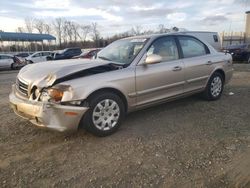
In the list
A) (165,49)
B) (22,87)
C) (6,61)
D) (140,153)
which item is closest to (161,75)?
(165,49)

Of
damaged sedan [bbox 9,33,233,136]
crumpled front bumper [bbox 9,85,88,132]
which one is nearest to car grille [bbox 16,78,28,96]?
damaged sedan [bbox 9,33,233,136]

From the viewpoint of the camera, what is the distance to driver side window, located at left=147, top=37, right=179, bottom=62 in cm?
483

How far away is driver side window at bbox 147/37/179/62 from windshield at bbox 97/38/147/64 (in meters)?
0.22

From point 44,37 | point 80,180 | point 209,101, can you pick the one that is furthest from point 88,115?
point 44,37

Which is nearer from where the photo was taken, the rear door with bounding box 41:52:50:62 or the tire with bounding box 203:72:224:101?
the tire with bounding box 203:72:224:101

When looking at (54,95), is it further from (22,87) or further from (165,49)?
(165,49)

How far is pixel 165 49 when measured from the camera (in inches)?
197

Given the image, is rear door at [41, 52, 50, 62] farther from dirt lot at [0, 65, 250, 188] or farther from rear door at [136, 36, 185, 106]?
rear door at [136, 36, 185, 106]

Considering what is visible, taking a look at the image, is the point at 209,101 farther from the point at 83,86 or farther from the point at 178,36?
the point at 83,86

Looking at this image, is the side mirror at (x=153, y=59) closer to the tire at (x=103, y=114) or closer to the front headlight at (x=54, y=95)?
the tire at (x=103, y=114)

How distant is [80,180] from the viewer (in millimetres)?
2980

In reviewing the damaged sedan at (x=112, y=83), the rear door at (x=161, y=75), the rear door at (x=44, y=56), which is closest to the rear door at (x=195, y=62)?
the damaged sedan at (x=112, y=83)

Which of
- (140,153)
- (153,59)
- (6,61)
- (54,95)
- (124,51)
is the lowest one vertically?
(140,153)

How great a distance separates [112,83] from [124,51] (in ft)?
3.62
